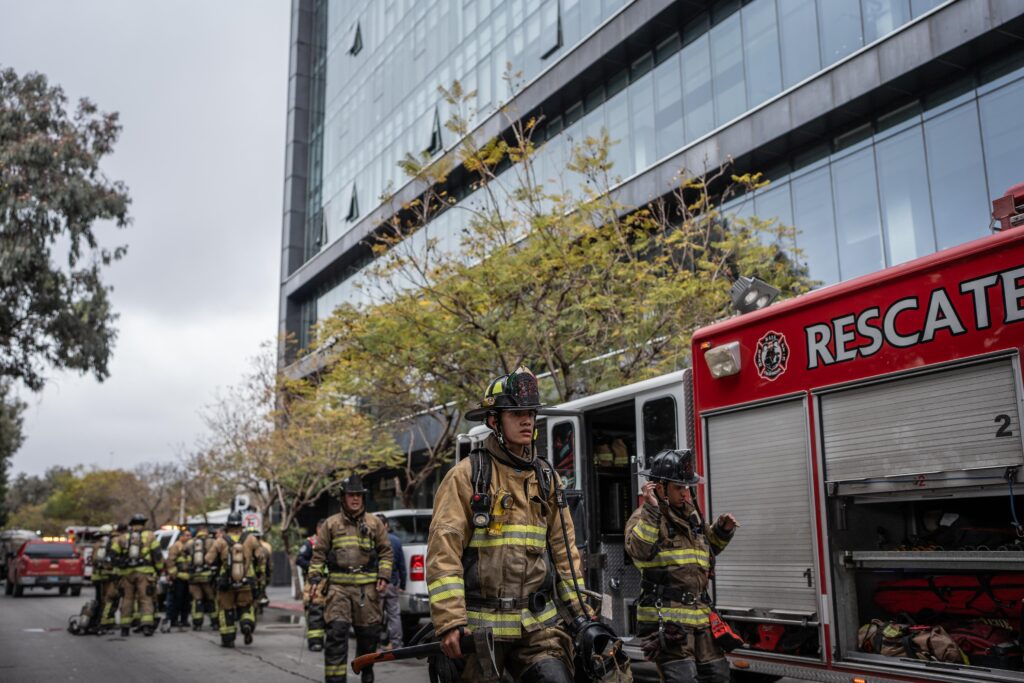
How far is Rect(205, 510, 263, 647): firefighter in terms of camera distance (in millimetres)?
13258

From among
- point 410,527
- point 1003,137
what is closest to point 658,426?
point 410,527

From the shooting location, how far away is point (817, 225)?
19.2 m

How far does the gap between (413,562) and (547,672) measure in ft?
29.9

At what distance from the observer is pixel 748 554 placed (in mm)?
6871

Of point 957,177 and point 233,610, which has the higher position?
point 957,177

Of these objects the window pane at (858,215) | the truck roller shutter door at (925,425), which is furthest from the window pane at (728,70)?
the truck roller shutter door at (925,425)

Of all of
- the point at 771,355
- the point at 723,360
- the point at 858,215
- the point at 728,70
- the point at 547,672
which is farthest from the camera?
the point at 728,70

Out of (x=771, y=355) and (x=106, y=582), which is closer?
(x=771, y=355)

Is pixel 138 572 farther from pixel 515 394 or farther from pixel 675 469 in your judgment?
pixel 515 394

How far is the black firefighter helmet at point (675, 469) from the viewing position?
19.7 feet

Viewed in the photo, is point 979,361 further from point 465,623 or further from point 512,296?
point 512,296

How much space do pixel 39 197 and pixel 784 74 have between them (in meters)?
15.2

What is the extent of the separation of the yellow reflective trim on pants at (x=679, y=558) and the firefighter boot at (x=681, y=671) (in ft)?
1.95

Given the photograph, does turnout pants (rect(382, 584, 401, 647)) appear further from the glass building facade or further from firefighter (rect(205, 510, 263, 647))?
the glass building facade
